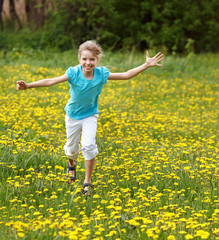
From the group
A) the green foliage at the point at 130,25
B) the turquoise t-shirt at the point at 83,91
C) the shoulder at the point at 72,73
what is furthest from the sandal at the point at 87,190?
the green foliage at the point at 130,25

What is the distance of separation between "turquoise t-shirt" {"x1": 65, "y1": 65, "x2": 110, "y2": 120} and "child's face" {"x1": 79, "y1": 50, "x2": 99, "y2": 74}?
11 cm

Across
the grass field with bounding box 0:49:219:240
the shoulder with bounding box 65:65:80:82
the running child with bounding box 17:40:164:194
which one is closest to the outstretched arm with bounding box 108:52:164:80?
the running child with bounding box 17:40:164:194

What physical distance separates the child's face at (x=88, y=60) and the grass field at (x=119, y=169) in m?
1.00

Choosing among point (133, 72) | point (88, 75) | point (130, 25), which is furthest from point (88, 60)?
point (130, 25)

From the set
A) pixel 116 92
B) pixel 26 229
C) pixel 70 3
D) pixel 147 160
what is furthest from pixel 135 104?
pixel 70 3

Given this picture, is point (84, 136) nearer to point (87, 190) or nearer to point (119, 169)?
point (87, 190)

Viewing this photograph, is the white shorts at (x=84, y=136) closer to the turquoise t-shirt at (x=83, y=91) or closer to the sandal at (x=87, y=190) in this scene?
the turquoise t-shirt at (x=83, y=91)

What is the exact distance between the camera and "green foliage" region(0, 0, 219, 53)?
19.1m

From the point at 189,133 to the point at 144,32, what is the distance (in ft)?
50.1

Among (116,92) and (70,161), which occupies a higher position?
(116,92)

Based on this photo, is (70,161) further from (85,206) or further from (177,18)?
(177,18)

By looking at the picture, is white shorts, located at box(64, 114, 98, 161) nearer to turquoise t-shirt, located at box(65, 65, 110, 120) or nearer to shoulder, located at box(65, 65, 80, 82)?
turquoise t-shirt, located at box(65, 65, 110, 120)

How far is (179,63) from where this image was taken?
16.0m

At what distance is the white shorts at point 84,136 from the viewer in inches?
174
